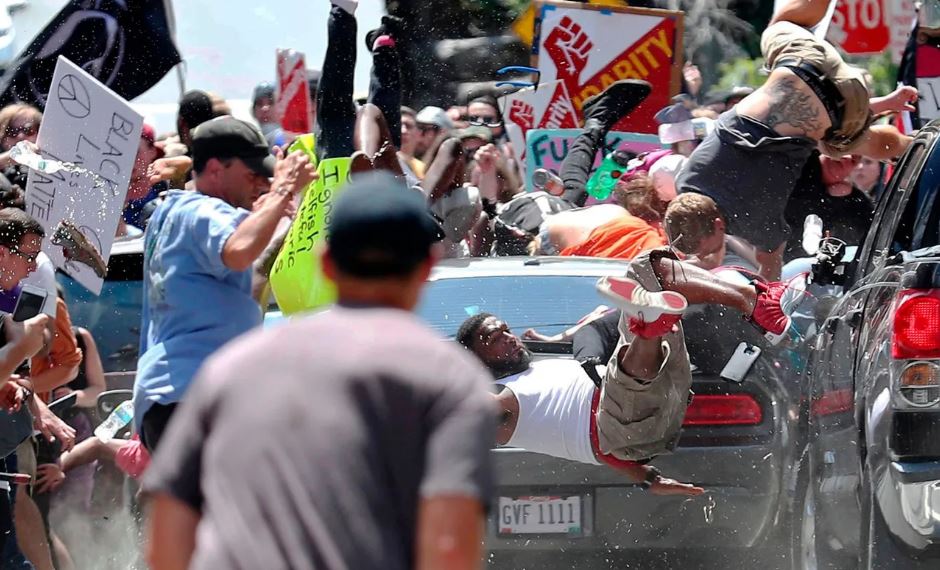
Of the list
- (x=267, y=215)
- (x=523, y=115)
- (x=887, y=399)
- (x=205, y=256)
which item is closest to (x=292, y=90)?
(x=523, y=115)

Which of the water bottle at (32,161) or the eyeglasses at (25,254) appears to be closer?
the eyeglasses at (25,254)

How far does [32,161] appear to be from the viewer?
27.6ft

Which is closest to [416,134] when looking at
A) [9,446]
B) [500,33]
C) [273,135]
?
[273,135]

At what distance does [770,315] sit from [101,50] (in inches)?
185

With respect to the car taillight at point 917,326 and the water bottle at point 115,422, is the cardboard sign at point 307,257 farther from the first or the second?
the car taillight at point 917,326

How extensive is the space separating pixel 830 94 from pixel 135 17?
406cm

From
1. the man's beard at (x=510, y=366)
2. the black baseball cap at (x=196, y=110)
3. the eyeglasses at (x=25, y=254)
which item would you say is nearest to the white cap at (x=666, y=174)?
the black baseball cap at (x=196, y=110)

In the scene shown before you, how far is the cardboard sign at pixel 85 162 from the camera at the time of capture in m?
A: 8.23

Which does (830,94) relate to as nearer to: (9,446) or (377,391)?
(9,446)

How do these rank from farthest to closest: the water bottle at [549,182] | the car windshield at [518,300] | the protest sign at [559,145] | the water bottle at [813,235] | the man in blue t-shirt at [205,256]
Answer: the protest sign at [559,145] → the water bottle at [549,182] → the car windshield at [518,300] → the water bottle at [813,235] → the man in blue t-shirt at [205,256]

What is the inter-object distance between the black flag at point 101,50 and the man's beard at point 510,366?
4007 millimetres

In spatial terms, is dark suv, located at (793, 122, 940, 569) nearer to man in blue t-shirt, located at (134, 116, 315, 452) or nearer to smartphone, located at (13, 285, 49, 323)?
man in blue t-shirt, located at (134, 116, 315, 452)

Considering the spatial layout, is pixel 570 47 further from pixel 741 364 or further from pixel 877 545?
pixel 877 545

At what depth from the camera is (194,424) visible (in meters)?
3.07
